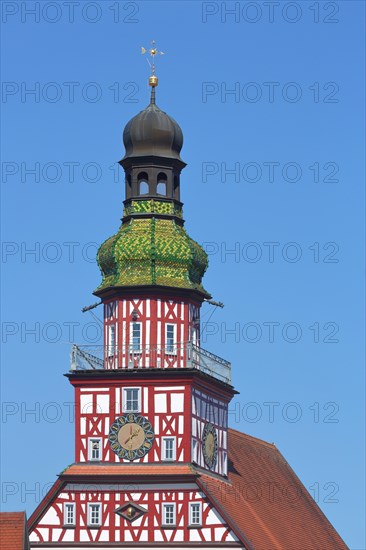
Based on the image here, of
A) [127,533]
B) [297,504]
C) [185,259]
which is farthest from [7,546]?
[297,504]

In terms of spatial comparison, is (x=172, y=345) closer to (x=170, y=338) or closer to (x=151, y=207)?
(x=170, y=338)

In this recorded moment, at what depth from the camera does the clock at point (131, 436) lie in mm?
99188

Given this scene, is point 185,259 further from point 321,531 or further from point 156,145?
point 321,531

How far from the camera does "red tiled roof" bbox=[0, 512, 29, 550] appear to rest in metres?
82.0

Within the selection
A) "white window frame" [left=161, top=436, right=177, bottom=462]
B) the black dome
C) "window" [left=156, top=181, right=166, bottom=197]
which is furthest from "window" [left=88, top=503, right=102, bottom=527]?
the black dome

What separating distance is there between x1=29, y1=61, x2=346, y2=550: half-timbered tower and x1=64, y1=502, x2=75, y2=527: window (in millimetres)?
44

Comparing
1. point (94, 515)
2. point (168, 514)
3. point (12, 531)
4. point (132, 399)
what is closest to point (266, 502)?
point (168, 514)

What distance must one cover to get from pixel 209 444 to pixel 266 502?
9045mm

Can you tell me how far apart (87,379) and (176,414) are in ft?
14.1

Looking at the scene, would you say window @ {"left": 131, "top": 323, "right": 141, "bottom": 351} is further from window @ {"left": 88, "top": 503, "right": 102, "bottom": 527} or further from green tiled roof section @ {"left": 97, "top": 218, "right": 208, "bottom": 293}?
window @ {"left": 88, "top": 503, "right": 102, "bottom": 527}

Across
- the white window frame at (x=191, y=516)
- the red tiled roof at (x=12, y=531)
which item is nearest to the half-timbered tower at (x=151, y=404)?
the white window frame at (x=191, y=516)

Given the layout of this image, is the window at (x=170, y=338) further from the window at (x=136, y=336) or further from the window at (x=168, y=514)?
the window at (x=168, y=514)

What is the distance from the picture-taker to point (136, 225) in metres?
103

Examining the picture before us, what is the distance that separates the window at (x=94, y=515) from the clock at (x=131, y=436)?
8.14 feet
